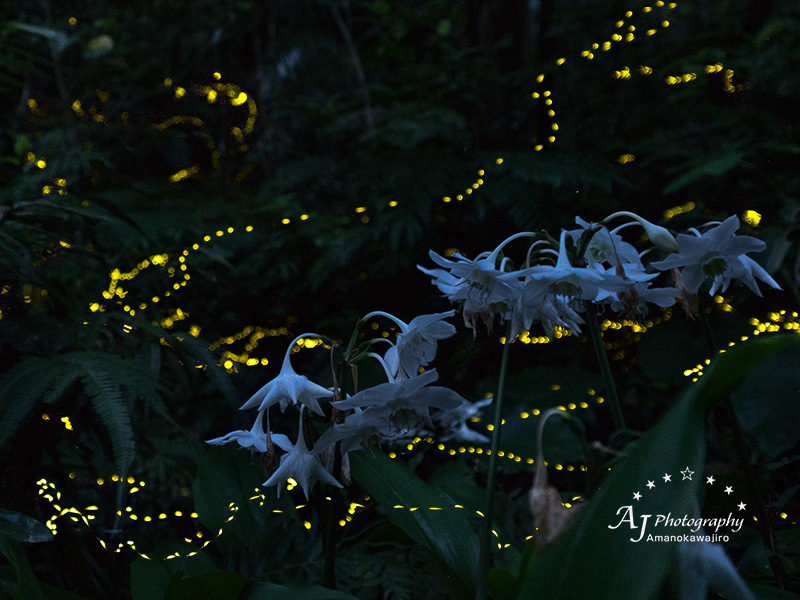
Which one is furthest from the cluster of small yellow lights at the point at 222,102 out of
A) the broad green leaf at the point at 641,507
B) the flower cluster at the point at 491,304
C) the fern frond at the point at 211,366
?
the broad green leaf at the point at 641,507

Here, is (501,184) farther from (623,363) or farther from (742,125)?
(742,125)

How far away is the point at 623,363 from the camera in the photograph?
7.05 ft

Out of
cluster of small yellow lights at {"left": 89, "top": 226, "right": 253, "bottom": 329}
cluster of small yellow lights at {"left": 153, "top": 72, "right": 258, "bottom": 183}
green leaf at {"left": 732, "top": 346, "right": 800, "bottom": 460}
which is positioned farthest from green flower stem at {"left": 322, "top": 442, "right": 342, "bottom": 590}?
cluster of small yellow lights at {"left": 153, "top": 72, "right": 258, "bottom": 183}

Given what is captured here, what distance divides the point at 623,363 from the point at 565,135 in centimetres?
110

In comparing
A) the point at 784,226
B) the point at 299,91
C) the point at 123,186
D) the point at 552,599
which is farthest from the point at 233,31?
the point at 552,599

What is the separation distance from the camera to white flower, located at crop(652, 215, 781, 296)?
2.79 feet

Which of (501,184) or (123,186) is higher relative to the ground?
(123,186)

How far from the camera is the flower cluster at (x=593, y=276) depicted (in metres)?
0.85

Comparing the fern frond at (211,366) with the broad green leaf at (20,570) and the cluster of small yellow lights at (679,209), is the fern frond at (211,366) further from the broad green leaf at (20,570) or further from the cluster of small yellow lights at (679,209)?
the cluster of small yellow lights at (679,209)

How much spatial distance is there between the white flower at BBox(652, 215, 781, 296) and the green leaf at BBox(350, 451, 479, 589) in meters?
0.51

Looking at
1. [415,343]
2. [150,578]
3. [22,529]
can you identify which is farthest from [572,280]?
[22,529]

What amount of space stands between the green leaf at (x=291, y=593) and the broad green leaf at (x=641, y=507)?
0.25m

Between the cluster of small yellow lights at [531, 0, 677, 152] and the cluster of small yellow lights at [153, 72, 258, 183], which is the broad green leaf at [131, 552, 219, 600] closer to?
the cluster of small yellow lights at [531, 0, 677, 152]

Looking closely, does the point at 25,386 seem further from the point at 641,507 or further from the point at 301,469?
the point at 641,507
